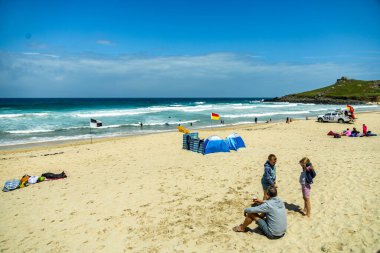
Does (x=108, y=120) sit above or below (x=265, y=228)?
below

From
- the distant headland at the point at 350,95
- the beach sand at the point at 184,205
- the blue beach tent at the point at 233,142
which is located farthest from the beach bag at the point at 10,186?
the distant headland at the point at 350,95

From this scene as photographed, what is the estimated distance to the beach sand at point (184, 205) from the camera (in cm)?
582

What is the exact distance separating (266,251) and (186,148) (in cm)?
1076

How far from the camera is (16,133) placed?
A: 28.7m

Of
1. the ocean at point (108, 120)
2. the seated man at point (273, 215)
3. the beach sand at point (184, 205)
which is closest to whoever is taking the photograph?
the seated man at point (273, 215)


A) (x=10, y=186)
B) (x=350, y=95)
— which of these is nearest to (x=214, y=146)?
(x=10, y=186)

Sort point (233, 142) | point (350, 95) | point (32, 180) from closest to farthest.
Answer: point (32, 180) → point (233, 142) → point (350, 95)

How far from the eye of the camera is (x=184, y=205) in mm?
7746

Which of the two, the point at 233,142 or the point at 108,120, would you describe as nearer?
the point at 233,142

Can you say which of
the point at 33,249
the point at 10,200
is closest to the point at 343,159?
the point at 33,249

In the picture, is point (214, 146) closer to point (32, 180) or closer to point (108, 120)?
point (32, 180)

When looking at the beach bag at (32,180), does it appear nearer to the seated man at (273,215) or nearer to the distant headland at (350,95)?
the seated man at (273,215)

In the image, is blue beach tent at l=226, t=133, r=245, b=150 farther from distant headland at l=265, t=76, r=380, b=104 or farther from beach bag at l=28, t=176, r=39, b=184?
distant headland at l=265, t=76, r=380, b=104

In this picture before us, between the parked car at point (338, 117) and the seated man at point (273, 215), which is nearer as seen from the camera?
the seated man at point (273, 215)
